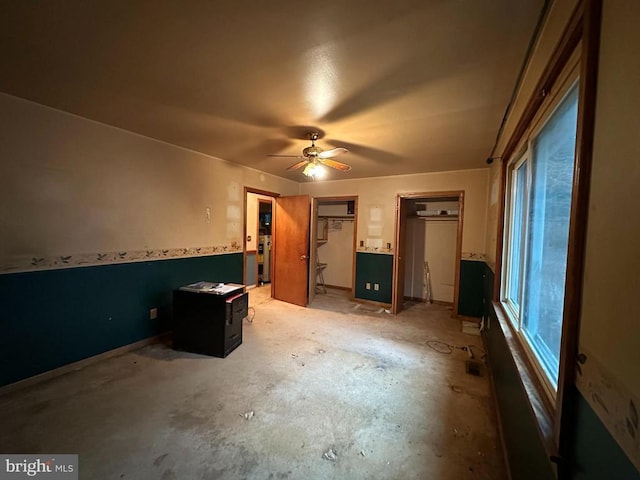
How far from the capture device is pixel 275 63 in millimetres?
1568

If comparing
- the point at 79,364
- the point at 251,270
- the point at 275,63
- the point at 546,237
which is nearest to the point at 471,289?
the point at 546,237

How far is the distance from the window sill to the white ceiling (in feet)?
5.44

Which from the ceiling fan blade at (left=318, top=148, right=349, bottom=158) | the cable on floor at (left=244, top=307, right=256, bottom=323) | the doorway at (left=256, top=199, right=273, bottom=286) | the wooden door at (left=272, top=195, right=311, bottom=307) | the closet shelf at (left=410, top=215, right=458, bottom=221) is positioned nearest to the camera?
the ceiling fan blade at (left=318, top=148, right=349, bottom=158)

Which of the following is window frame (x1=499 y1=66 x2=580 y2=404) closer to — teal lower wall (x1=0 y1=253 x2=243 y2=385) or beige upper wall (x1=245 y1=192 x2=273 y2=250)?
teal lower wall (x1=0 y1=253 x2=243 y2=385)

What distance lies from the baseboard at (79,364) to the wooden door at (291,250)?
2067mm

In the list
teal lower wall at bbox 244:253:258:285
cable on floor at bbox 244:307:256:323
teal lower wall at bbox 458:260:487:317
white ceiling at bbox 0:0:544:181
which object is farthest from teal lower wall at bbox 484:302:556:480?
teal lower wall at bbox 244:253:258:285

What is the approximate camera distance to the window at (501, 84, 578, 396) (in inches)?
43.9

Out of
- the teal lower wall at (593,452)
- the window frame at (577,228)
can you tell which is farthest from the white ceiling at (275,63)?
the teal lower wall at (593,452)

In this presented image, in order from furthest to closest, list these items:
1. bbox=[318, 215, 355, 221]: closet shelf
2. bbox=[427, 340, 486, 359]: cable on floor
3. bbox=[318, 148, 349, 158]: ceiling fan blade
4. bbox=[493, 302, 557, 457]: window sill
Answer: bbox=[318, 215, 355, 221]: closet shelf
bbox=[427, 340, 486, 359]: cable on floor
bbox=[318, 148, 349, 158]: ceiling fan blade
bbox=[493, 302, 557, 457]: window sill

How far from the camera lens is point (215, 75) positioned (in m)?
1.70

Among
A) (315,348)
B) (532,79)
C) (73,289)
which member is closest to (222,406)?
(315,348)

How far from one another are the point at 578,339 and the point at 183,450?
6.72 feet

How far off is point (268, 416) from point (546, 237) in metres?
2.12

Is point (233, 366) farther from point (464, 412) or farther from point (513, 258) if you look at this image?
point (513, 258)
